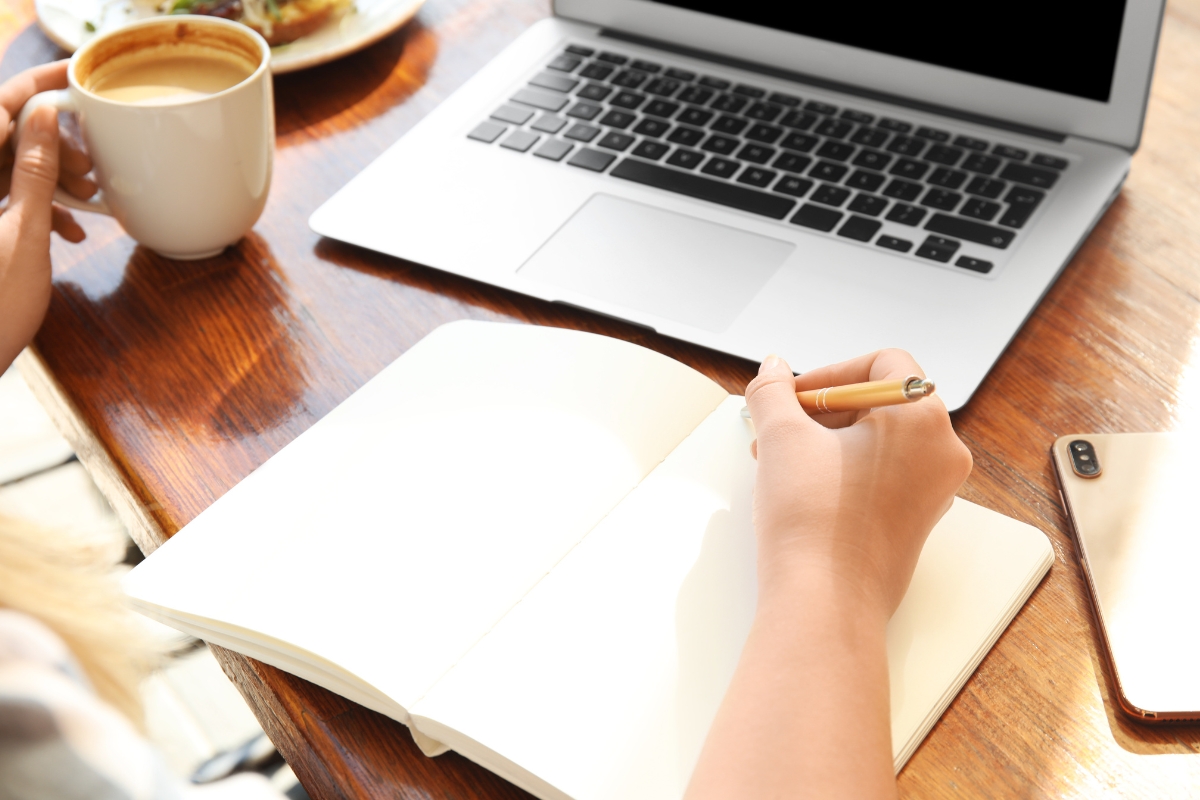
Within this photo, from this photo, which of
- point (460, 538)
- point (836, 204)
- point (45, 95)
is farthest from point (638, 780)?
point (45, 95)

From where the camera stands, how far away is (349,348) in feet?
2.38

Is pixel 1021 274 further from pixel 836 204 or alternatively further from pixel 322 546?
pixel 322 546

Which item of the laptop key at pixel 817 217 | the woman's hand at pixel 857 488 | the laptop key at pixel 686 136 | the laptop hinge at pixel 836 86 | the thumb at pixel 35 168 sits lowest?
the laptop key at pixel 817 217

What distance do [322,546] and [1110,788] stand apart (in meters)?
0.40

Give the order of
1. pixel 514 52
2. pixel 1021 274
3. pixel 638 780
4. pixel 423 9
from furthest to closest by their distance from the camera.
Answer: pixel 423 9 → pixel 514 52 → pixel 1021 274 → pixel 638 780

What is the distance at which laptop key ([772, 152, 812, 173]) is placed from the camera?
2.71ft

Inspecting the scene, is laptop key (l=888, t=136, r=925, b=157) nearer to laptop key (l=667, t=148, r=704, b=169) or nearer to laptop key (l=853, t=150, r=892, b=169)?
laptop key (l=853, t=150, r=892, b=169)

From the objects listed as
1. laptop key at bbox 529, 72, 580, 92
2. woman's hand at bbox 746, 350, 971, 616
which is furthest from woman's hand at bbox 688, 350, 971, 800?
laptop key at bbox 529, 72, 580, 92

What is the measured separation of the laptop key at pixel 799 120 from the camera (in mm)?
862

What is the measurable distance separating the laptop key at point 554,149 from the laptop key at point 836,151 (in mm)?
204

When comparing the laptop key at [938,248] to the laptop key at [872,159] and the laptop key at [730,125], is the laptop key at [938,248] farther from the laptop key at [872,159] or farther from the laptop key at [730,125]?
the laptop key at [730,125]

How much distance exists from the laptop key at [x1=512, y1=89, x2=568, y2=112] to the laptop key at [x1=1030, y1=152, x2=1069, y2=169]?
389 millimetres

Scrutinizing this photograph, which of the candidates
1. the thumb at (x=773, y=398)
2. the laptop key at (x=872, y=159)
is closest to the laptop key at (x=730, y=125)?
the laptop key at (x=872, y=159)

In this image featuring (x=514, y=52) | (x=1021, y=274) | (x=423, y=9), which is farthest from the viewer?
(x=423, y=9)
